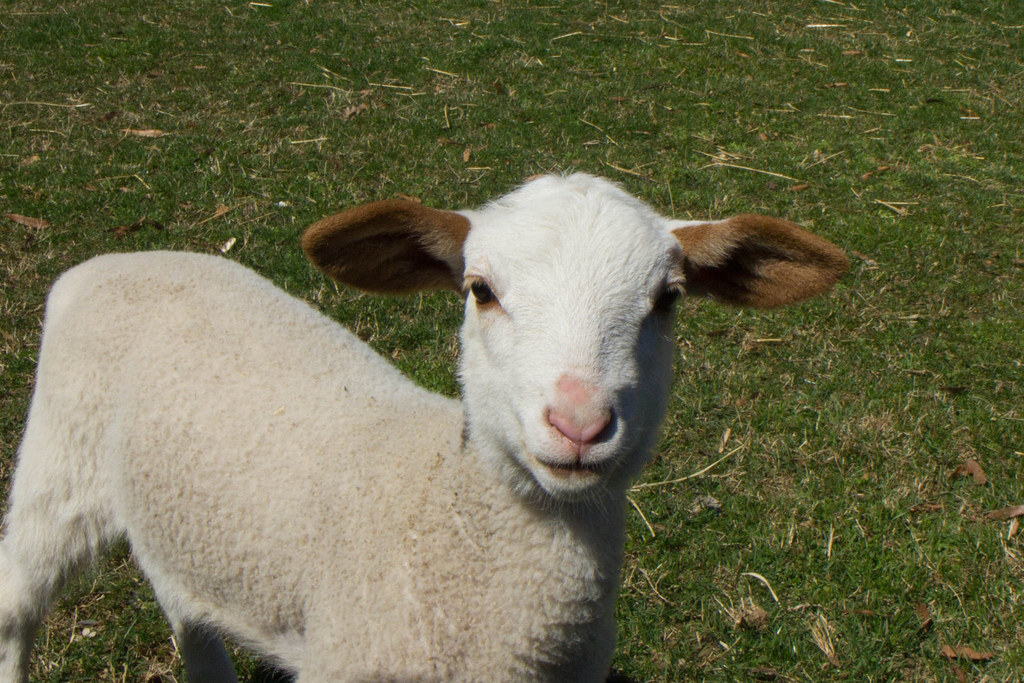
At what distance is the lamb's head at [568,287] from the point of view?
204cm

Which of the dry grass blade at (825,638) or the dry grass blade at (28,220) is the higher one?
the dry grass blade at (825,638)

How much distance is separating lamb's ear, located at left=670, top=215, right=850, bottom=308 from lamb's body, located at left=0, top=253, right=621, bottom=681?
2.66ft

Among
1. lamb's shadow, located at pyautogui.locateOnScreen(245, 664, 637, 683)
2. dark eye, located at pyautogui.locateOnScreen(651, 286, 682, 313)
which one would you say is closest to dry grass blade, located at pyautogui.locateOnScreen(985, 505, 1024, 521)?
lamb's shadow, located at pyautogui.locateOnScreen(245, 664, 637, 683)

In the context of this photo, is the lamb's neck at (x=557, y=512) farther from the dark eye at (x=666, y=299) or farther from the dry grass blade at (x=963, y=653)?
the dry grass blade at (x=963, y=653)

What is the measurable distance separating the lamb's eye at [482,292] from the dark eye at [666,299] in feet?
1.47

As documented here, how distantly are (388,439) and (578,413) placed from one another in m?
0.95

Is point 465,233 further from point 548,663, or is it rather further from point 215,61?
point 215,61

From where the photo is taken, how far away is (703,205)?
6965mm

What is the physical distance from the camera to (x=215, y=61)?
8.91m

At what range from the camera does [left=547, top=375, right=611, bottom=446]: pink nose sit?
6.42 feet

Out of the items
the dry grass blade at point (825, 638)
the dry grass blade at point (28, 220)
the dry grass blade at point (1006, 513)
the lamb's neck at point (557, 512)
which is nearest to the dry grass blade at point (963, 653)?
the dry grass blade at point (825, 638)

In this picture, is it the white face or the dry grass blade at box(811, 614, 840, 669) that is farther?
the dry grass blade at box(811, 614, 840, 669)

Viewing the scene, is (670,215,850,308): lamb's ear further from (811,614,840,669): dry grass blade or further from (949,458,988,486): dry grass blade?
(949,458,988,486): dry grass blade

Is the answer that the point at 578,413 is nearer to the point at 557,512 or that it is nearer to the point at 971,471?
the point at 557,512
